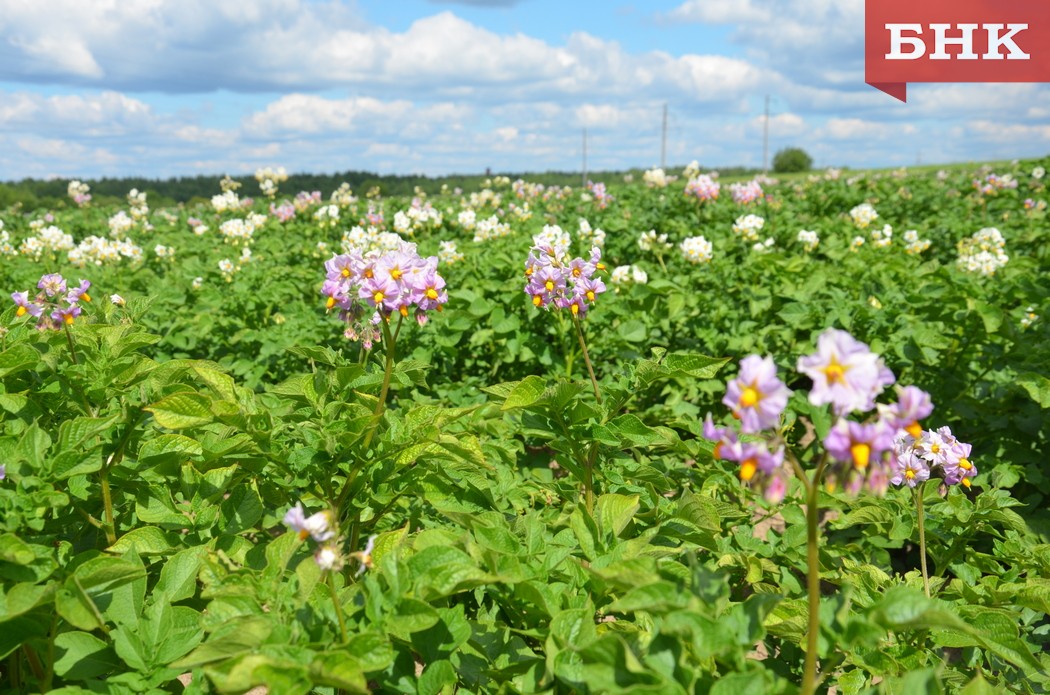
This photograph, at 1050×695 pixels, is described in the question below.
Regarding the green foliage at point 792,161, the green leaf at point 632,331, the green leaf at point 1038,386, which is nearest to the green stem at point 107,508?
the green leaf at point 632,331

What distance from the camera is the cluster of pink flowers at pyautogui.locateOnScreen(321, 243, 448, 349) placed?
2.16 m

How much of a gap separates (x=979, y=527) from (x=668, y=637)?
5.26 feet

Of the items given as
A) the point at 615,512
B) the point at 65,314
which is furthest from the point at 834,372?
the point at 65,314

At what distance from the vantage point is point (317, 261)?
7430mm

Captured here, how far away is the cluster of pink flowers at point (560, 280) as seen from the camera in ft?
8.79

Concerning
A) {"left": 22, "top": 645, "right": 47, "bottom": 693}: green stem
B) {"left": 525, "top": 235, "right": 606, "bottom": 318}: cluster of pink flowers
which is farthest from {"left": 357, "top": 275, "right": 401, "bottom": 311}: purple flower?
{"left": 22, "top": 645, "right": 47, "bottom": 693}: green stem

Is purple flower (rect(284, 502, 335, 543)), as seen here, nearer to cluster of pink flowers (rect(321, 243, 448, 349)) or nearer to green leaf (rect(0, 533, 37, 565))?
green leaf (rect(0, 533, 37, 565))

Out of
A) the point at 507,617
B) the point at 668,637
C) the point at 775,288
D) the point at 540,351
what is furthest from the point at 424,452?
the point at 775,288

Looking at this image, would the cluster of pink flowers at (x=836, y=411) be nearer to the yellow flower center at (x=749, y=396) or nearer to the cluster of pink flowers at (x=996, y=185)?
the yellow flower center at (x=749, y=396)

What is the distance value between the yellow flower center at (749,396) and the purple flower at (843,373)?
0.08 m

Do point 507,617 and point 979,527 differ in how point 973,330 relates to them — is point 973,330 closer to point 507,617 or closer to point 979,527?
point 979,527

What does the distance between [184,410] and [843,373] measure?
5.11 feet

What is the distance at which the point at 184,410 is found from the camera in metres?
1.95

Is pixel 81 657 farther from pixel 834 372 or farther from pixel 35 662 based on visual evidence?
pixel 834 372
